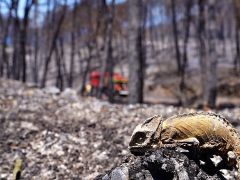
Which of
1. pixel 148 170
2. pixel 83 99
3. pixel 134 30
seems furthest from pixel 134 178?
pixel 134 30

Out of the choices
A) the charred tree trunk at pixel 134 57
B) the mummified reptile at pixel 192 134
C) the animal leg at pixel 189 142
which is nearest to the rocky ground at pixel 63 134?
the charred tree trunk at pixel 134 57

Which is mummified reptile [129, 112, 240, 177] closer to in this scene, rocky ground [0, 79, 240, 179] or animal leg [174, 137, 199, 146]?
animal leg [174, 137, 199, 146]

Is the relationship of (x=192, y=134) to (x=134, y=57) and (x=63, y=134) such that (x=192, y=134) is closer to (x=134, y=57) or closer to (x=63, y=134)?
(x=63, y=134)

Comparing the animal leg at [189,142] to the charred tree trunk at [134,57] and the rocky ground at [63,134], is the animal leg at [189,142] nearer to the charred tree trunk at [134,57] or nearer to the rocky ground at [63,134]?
the rocky ground at [63,134]

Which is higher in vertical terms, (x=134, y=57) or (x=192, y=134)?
(x=134, y=57)

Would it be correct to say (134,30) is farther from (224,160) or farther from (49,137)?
(224,160)

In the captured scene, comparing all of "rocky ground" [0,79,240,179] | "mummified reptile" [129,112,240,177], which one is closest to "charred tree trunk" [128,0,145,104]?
"rocky ground" [0,79,240,179]

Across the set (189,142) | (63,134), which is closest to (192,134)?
(189,142)
